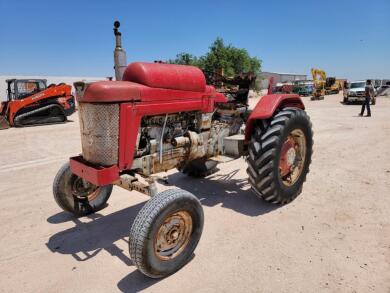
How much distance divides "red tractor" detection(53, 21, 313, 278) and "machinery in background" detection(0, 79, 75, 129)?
10.1 m

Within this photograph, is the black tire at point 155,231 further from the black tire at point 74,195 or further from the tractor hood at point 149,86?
the black tire at point 74,195

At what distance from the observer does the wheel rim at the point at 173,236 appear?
2611 mm

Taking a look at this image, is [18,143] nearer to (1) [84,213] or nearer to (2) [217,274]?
(1) [84,213]

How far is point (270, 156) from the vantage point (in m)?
3.63

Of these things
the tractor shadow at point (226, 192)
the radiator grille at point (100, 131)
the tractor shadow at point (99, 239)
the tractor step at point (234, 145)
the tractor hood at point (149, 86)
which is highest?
the tractor hood at point (149, 86)

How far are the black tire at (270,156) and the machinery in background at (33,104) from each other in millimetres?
11265

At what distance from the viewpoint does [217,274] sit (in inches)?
105

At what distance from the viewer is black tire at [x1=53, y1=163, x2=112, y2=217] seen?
3.56 meters

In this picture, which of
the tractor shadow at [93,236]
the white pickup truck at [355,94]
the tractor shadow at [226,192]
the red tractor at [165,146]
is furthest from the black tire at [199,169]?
the white pickup truck at [355,94]

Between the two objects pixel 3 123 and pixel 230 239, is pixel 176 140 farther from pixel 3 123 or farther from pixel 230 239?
pixel 3 123

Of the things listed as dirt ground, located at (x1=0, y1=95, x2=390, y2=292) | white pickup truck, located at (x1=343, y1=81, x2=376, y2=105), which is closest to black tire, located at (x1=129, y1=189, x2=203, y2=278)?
dirt ground, located at (x1=0, y1=95, x2=390, y2=292)

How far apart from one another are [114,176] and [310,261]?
195 cm

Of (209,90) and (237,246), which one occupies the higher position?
(209,90)

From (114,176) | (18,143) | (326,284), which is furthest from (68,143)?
(326,284)
